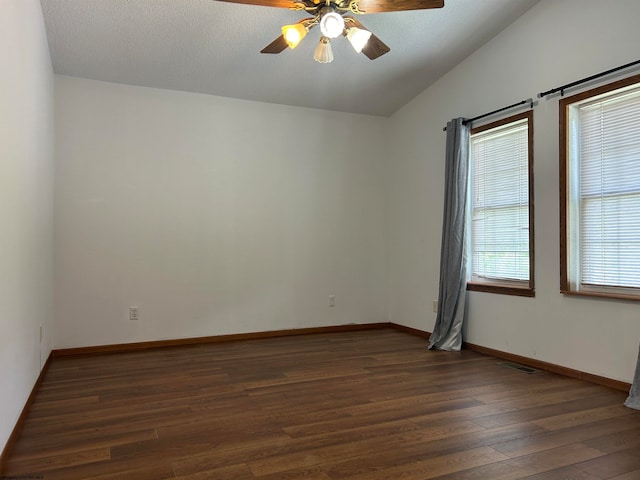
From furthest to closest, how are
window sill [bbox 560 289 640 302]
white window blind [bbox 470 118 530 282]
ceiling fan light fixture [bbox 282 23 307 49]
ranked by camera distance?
white window blind [bbox 470 118 530 282], window sill [bbox 560 289 640 302], ceiling fan light fixture [bbox 282 23 307 49]

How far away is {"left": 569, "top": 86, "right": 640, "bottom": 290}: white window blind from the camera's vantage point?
318 centimetres

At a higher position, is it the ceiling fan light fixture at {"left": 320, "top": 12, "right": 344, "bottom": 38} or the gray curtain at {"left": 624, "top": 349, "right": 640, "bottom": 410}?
the ceiling fan light fixture at {"left": 320, "top": 12, "right": 344, "bottom": 38}

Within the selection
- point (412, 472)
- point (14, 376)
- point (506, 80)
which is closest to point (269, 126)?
point (506, 80)

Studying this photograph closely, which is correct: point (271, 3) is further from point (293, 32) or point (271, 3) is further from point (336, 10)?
point (336, 10)

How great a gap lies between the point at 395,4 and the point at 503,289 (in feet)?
8.64

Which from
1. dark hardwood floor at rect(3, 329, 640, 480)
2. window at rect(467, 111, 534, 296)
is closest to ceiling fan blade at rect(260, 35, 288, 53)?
window at rect(467, 111, 534, 296)

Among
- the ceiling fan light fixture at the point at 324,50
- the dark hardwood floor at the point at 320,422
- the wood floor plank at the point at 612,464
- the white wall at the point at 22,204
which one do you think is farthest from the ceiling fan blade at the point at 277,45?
the wood floor plank at the point at 612,464

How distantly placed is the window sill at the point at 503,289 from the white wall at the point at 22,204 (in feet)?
12.3

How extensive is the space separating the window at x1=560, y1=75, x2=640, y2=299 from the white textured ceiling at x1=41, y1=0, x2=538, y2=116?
1180 millimetres

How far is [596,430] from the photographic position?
245cm

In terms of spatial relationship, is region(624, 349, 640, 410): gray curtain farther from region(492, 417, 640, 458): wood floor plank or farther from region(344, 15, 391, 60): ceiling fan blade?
region(344, 15, 391, 60): ceiling fan blade

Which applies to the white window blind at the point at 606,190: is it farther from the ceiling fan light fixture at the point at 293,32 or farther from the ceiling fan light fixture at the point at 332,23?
the ceiling fan light fixture at the point at 293,32

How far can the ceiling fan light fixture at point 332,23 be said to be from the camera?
2.77 m

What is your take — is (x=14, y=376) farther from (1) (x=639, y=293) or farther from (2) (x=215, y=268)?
(1) (x=639, y=293)
